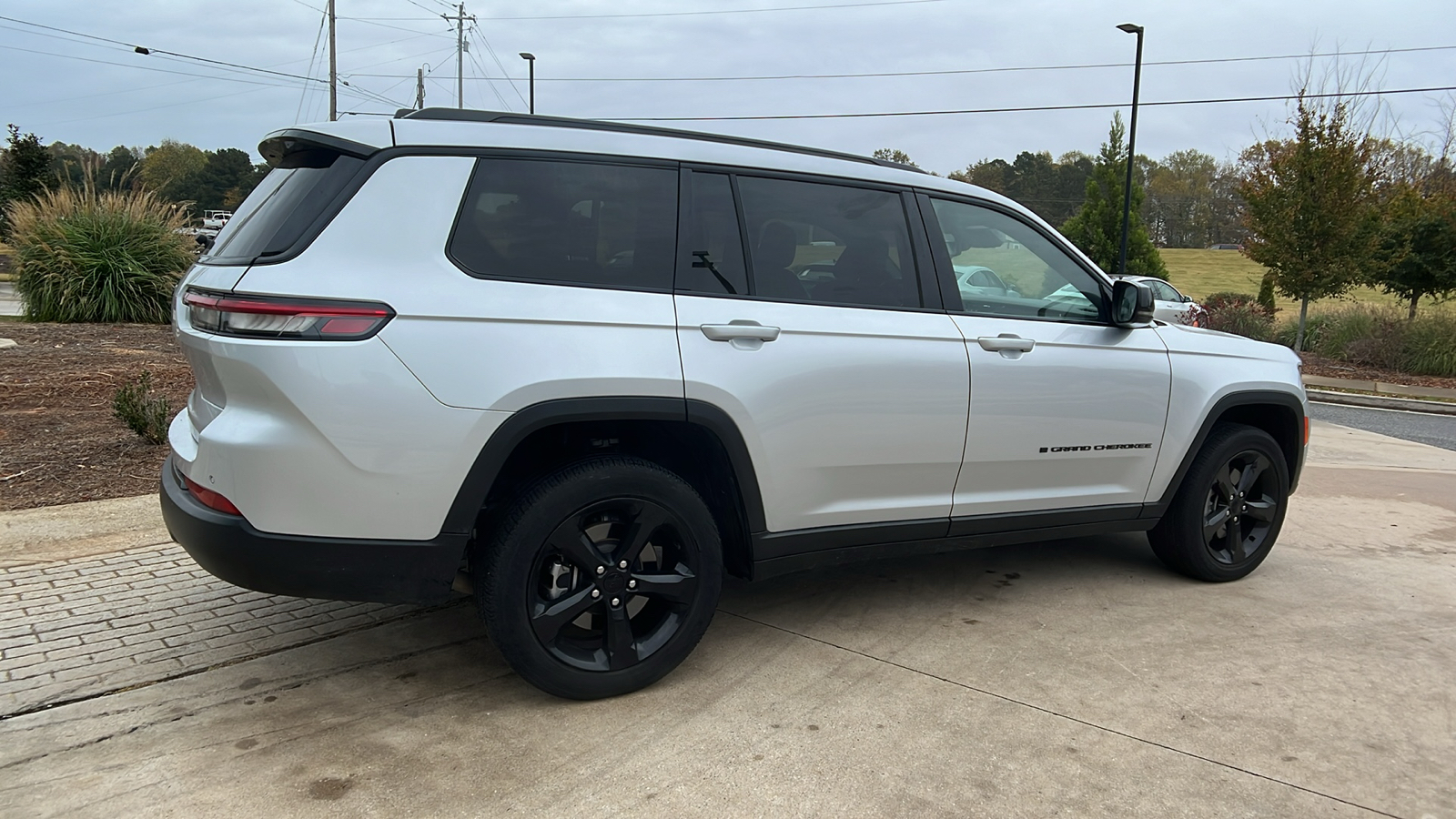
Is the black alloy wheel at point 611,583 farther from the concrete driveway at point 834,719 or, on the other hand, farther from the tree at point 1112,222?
the tree at point 1112,222

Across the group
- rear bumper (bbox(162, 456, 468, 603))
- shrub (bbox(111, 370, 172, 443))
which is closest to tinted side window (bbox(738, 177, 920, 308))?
rear bumper (bbox(162, 456, 468, 603))

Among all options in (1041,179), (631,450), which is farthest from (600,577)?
(1041,179)

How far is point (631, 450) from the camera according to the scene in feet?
11.7

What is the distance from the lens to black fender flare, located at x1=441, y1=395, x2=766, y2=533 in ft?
10.0

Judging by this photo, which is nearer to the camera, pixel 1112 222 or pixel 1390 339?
pixel 1390 339

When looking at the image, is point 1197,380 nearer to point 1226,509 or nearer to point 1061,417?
point 1226,509

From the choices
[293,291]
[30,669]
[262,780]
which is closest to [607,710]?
[262,780]

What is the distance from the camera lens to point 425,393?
2932mm

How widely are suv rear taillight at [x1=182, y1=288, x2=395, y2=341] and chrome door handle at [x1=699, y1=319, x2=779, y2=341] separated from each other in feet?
3.44

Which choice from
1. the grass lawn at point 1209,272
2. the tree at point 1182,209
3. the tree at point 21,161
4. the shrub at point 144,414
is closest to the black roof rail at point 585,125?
the shrub at point 144,414

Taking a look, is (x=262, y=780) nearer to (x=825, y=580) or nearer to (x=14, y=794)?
(x=14, y=794)

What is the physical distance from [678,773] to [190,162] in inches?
3392

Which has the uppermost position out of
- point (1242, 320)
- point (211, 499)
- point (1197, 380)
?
point (1242, 320)

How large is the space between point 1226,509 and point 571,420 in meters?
3.46
